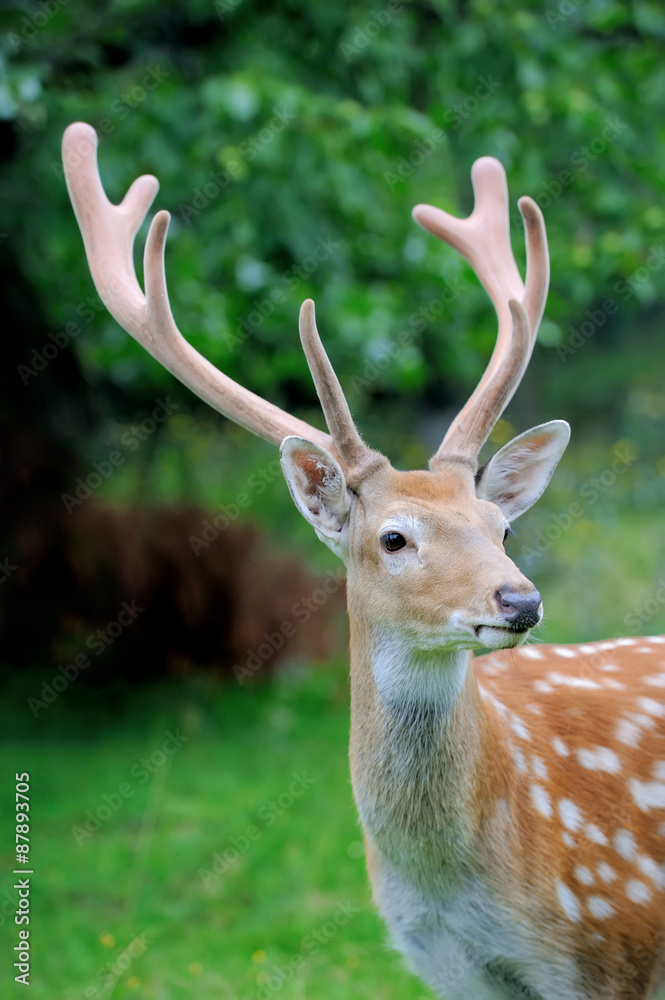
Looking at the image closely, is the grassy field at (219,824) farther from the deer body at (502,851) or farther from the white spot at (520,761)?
the white spot at (520,761)

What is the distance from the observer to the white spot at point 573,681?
2.94 meters

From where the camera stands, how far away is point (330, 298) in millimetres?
5043

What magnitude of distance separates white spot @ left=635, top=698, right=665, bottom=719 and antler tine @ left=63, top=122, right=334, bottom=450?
1038 mm

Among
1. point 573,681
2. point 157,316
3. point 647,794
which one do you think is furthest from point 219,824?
point 157,316

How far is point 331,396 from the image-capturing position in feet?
8.27

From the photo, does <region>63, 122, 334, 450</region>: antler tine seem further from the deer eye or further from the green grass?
the green grass

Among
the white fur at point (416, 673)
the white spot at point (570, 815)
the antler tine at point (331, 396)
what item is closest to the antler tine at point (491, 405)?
the antler tine at point (331, 396)

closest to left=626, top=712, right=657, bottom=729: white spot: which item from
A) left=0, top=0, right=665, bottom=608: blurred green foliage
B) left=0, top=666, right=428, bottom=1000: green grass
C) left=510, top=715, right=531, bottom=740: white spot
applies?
left=510, top=715, right=531, bottom=740: white spot

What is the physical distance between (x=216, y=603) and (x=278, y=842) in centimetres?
208

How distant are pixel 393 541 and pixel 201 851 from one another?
2871 millimetres

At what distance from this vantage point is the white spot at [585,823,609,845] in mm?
2604

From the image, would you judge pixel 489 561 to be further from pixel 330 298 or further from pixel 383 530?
pixel 330 298

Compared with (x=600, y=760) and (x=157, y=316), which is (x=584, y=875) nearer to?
(x=600, y=760)

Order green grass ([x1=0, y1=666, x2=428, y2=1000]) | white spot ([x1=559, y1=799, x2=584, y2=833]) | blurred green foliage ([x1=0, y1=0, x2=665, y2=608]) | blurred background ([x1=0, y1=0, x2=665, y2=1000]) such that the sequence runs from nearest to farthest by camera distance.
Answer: white spot ([x1=559, y1=799, x2=584, y2=833]), green grass ([x1=0, y1=666, x2=428, y2=1000]), blurred background ([x1=0, y1=0, x2=665, y2=1000]), blurred green foliage ([x1=0, y1=0, x2=665, y2=608])
